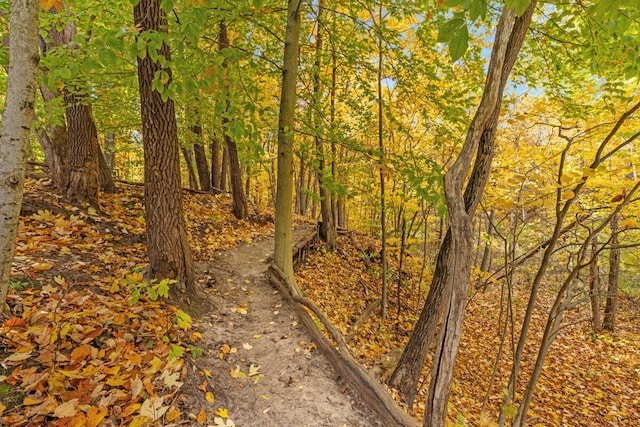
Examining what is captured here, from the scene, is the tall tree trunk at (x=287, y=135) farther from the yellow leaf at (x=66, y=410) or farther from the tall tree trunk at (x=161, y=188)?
the yellow leaf at (x=66, y=410)

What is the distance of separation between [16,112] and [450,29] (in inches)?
95.8

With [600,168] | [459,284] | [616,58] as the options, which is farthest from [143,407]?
[616,58]

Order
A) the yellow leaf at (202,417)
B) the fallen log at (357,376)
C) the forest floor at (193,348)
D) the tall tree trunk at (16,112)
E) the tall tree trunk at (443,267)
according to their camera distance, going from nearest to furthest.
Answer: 1. the tall tree trunk at (16,112)
2. the forest floor at (193,348)
3. the yellow leaf at (202,417)
4. the tall tree trunk at (443,267)
5. the fallen log at (357,376)

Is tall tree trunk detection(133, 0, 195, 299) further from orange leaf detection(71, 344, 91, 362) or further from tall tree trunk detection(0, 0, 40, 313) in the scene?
tall tree trunk detection(0, 0, 40, 313)

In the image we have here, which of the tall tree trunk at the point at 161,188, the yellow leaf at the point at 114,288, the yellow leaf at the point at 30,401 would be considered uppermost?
the tall tree trunk at the point at 161,188

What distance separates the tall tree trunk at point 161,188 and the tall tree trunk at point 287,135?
1.83 metres

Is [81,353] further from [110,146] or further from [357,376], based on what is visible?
[110,146]

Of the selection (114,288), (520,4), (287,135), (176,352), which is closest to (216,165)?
(287,135)

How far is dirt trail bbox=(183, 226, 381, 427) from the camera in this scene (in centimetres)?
312

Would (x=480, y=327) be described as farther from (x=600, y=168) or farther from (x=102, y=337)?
(x=102, y=337)

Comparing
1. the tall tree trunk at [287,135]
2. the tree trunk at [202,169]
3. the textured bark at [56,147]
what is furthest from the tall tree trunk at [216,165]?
the tall tree trunk at [287,135]

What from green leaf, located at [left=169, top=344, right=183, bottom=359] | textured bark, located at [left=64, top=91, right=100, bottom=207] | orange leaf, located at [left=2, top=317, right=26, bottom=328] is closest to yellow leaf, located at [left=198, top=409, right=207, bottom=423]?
green leaf, located at [left=169, top=344, right=183, bottom=359]

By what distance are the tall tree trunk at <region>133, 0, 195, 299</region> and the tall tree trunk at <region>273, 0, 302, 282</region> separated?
1.83 metres

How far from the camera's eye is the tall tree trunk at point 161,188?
413cm
